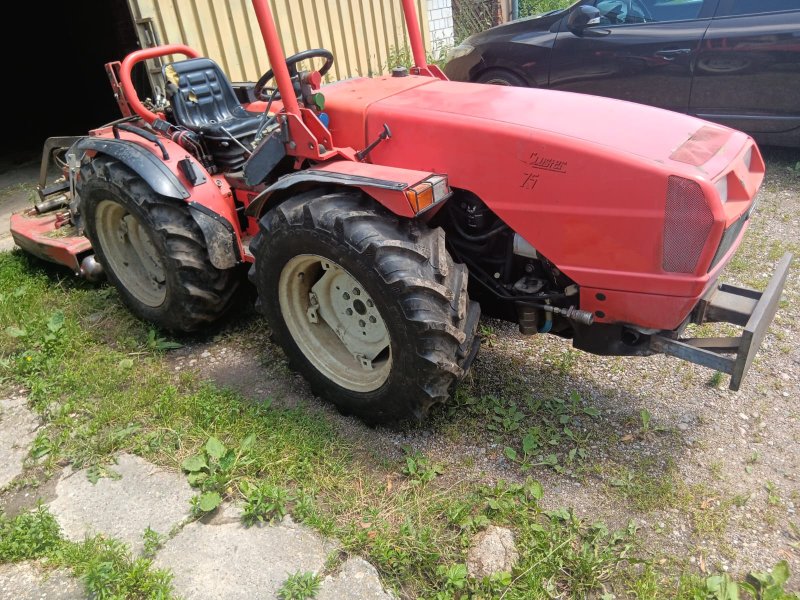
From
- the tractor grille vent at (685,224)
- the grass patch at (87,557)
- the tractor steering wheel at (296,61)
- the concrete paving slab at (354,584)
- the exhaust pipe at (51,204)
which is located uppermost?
the tractor steering wheel at (296,61)

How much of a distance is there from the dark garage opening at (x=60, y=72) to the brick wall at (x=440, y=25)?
4175mm

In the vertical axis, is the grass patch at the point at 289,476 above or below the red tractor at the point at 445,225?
below

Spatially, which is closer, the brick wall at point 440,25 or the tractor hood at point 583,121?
the tractor hood at point 583,121

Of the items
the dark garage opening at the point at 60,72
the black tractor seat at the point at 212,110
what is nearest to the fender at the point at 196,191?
the black tractor seat at the point at 212,110

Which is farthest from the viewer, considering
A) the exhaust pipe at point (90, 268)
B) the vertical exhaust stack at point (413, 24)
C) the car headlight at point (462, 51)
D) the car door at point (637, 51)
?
the car headlight at point (462, 51)

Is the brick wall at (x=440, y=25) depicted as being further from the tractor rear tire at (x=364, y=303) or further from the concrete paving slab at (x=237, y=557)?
the concrete paving slab at (x=237, y=557)

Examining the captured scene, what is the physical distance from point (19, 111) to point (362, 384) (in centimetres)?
1111

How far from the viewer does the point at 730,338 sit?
247 centimetres

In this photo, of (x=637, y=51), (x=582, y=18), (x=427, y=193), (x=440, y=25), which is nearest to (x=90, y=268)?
(x=427, y=193)

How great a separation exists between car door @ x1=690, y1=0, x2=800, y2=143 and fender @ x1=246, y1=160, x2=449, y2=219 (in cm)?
402

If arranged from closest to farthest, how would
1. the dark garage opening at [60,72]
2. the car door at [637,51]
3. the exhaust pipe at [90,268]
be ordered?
1. the exhaust pipe at [90,268]
2. the car door at [637,51]
3. the dark garage opening at [60,72]

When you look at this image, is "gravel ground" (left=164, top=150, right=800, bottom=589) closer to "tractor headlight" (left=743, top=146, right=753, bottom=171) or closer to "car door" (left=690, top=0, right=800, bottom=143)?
"tractor headlight" (left=743, top=146, right=753, bottom=171)

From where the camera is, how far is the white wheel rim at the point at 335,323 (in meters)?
2.85

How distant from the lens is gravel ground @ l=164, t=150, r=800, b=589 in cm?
241
